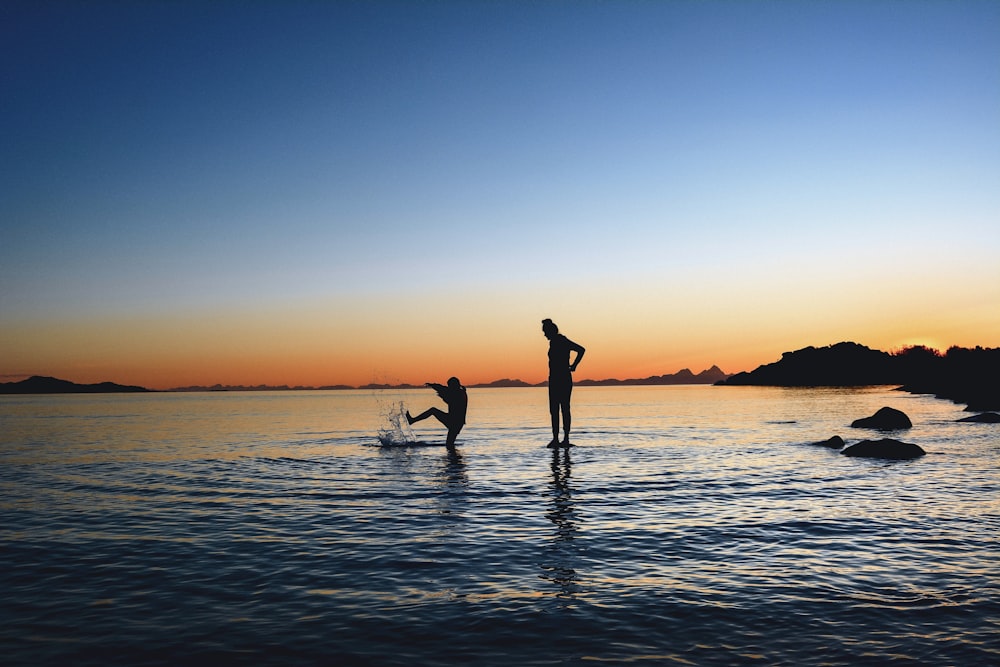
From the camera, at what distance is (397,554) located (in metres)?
9.48

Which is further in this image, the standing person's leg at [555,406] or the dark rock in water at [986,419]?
the dark rock in water at [986,419]

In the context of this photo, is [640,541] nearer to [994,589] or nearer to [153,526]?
[994,589]

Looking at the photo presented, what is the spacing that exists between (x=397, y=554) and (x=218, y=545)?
3046mm

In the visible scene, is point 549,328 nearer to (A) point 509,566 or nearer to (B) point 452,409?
(B) point 452,409

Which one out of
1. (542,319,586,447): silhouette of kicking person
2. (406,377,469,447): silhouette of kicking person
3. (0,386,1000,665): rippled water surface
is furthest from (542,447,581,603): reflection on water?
(406,377,469,447): silhouette of kicking person

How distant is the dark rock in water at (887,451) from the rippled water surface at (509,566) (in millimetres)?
2100

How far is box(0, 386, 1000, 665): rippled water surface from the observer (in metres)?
6.12

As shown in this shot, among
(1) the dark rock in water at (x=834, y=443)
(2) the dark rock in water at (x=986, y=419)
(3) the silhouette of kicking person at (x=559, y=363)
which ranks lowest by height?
(2) the dark rock in water at (x=986, y=419)

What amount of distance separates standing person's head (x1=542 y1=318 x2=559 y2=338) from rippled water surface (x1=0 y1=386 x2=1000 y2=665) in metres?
5.79

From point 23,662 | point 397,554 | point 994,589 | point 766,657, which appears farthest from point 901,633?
point 23,662

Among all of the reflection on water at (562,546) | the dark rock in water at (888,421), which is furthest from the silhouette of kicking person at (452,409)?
the dark rock in water at (888,421)

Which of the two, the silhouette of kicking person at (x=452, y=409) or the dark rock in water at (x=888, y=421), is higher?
the silhouette of kicking person at (x=452, y=409)

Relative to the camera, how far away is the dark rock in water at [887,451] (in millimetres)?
20969

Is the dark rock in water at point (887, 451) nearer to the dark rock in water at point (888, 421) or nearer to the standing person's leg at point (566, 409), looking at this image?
the standing person's leg at point (566, 409)
